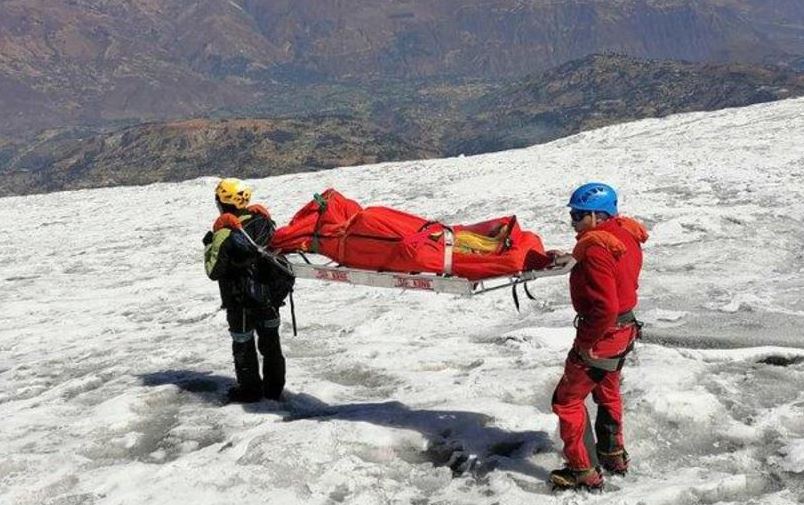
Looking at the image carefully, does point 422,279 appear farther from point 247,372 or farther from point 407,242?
point 247,372

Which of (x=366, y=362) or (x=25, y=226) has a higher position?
(x=25, y=226)

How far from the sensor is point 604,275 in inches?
208

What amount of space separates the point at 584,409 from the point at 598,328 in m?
0.80

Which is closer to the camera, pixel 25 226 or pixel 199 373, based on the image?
pixel 199 373

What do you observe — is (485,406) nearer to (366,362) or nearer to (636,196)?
(366,362)

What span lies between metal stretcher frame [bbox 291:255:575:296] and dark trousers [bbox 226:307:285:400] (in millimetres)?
1111

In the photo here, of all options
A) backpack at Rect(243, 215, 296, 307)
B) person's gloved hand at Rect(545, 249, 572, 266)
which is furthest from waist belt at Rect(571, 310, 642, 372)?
backpack at Rect(243, 215, 296, 307)

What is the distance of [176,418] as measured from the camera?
7.77m

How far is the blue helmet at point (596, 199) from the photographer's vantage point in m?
5.50

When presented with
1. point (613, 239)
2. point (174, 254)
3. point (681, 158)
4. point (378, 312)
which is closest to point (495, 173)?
point (681, 158)

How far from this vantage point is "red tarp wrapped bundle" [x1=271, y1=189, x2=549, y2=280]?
6316 millimetres

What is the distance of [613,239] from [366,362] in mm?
4726

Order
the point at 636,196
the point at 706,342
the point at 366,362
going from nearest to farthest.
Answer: the point at 706,342, the point at 366,362, the point at 636,196

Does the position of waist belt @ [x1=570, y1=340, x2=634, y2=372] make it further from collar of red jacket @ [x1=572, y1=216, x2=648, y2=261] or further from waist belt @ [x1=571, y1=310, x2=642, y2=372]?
collar of red jacket @ [x1=572, y1=216, x2=648, y2=261]
